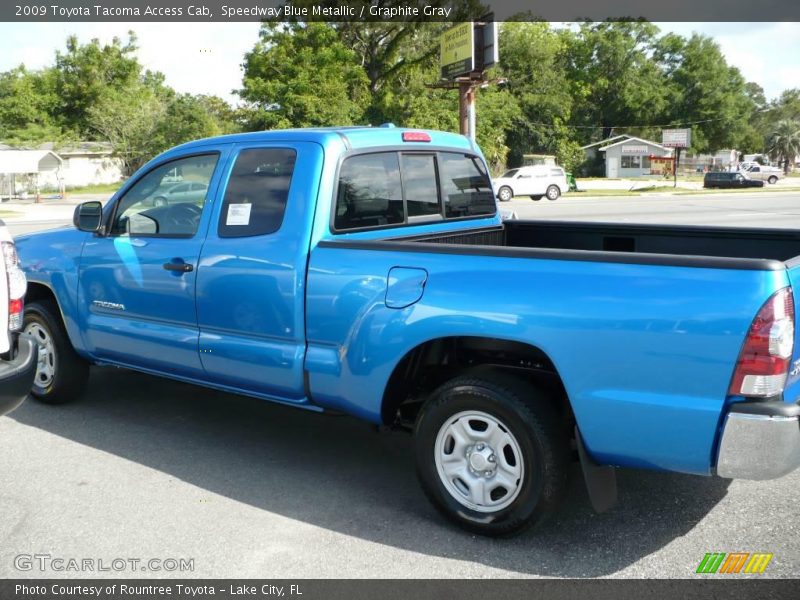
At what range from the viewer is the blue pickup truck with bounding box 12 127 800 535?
3031mm

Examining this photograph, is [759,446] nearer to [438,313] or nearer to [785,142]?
[438,313]

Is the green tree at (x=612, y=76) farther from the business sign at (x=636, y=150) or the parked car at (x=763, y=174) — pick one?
the parked car at (x=763, y=174)

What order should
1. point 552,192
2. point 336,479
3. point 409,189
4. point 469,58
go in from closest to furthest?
point 336,479 → point 409,189 → point 469,58 → point 552,192

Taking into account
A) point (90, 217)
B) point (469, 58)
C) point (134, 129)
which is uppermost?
point (469, 58)

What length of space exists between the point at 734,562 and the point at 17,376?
334cm

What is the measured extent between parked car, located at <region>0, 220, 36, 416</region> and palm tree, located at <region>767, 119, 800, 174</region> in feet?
374

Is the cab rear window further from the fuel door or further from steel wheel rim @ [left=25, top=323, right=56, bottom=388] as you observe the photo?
steel wheel rim @ [left=25, top=323, right=56, bottom=388]

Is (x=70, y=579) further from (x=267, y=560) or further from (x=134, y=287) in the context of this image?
(x=134, y=287)

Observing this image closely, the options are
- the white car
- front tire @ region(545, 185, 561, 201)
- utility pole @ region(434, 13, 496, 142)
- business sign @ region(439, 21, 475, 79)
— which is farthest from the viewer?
front tire @ region(545, 185, 561, 201)

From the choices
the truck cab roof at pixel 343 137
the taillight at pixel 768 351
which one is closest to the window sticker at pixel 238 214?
the truck cab roof at pixel 343 137

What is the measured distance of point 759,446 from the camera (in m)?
2.96

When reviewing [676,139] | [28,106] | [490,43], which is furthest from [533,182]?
[28,106]

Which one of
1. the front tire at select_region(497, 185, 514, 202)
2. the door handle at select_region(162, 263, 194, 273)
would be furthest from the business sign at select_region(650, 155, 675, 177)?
the door handle at select_region(162, 263, 194, 273)

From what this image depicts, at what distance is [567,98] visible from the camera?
7112cm
